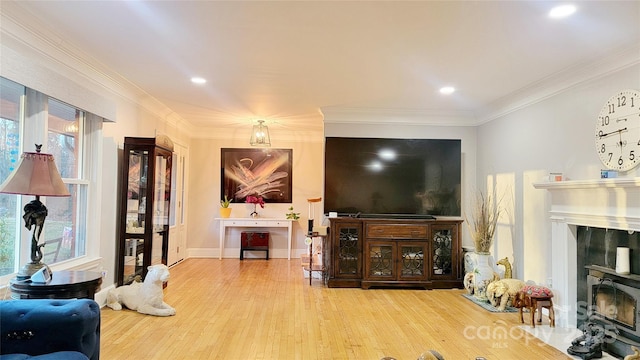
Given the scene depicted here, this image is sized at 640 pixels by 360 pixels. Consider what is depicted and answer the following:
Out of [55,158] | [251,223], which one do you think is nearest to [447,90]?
[55,158]

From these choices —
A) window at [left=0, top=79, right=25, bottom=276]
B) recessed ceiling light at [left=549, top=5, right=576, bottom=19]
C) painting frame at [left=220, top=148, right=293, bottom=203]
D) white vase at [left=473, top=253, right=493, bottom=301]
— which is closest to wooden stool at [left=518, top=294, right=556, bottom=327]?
white vase at [left=473, top=253, right=493, bottom=301]

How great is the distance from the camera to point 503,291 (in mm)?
4016

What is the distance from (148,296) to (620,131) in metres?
4.45

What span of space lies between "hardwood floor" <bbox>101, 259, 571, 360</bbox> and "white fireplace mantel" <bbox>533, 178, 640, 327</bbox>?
523 mm

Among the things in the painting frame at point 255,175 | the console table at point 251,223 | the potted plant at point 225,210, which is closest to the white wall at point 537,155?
the console table at point 251,223

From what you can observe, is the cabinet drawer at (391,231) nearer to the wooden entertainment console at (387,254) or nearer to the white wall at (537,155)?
the wooden entertainment console at (387,254)

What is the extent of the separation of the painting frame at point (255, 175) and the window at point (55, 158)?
11.1 feet

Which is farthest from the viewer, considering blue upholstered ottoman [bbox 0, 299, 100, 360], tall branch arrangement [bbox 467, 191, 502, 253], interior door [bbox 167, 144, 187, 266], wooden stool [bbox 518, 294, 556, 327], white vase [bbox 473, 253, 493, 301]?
interior door [bbox 167, 144, 187, 266]

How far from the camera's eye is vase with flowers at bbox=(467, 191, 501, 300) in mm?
4379

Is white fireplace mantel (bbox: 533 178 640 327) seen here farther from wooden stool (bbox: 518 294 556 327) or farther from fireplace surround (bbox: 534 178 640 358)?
wooden stool (bbox: 518 294 556 327)

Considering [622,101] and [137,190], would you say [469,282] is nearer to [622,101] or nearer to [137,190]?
[622,101]

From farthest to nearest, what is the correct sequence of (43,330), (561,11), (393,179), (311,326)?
(393,179)
(311,326)
(561,11)
(43,330)

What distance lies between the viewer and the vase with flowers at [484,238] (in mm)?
4379

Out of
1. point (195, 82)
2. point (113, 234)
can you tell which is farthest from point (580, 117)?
point (113, 234)
